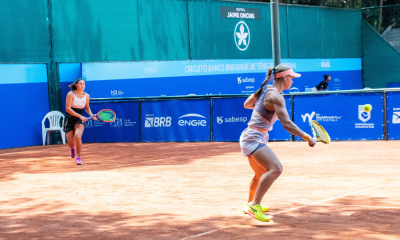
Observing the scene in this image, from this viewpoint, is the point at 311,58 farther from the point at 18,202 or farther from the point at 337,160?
the point at 18,202

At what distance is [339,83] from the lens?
27.7 metres

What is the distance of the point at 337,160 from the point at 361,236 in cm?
606

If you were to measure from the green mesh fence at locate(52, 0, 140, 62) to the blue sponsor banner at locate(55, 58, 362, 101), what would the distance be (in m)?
0.43

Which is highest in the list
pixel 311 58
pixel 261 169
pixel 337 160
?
pixel 311 58

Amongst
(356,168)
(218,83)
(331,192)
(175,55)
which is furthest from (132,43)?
(331,192)

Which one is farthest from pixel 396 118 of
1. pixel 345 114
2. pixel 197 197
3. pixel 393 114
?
pixel 197 197

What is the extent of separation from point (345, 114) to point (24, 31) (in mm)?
10885

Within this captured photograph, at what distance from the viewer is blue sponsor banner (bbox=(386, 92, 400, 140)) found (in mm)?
13859

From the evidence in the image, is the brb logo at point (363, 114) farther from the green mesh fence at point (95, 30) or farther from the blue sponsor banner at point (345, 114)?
the green mesh fence at point (95, 30)

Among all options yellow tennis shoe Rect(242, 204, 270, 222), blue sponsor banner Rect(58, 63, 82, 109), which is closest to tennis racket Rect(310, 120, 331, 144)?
yellow tennis shoe Rect(242, 204, 270, 222)

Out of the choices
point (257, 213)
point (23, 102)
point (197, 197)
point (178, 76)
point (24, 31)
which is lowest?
point (197, 197)

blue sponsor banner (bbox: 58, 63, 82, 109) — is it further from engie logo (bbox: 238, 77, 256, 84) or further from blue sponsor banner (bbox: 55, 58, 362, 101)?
engie logo (bbox: 238, 77, 256, 84)

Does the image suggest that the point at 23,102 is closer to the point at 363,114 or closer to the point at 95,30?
the point at 95,30

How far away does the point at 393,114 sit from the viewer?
1391cm
